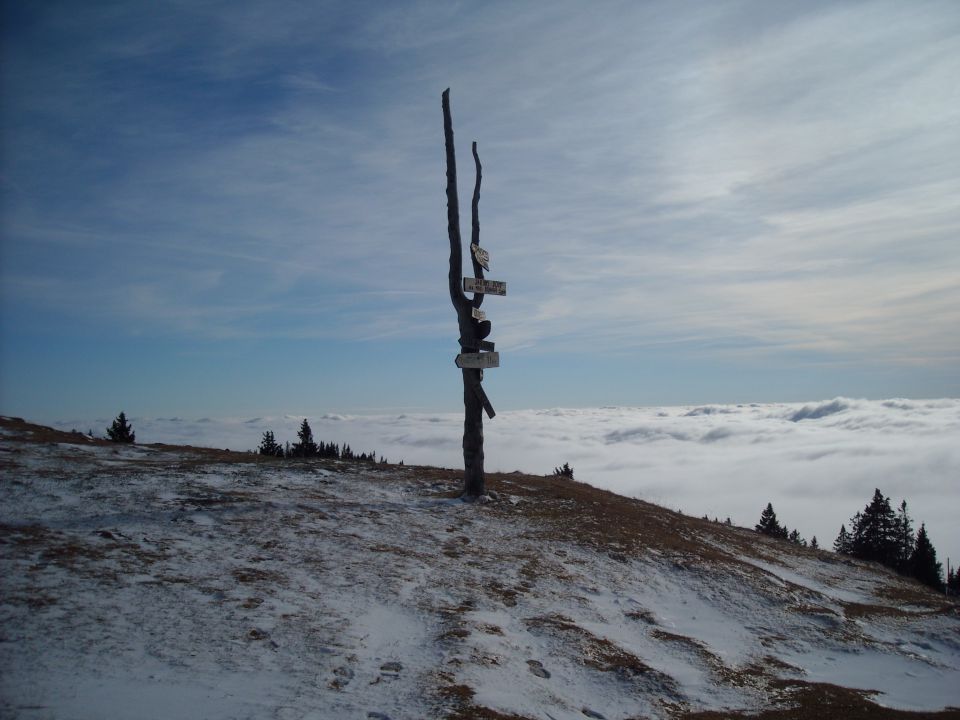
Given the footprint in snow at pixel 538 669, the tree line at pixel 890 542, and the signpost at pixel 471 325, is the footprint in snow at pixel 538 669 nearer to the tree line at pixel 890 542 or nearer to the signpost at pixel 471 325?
the signpost at pixel 471 325

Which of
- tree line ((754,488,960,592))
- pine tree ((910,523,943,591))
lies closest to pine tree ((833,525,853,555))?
tree line ((754,488,960,592))

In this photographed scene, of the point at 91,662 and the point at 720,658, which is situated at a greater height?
the point at 91,662

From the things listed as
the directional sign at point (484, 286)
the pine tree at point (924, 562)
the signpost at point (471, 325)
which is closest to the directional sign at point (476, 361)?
the signpost at point (471, 325)

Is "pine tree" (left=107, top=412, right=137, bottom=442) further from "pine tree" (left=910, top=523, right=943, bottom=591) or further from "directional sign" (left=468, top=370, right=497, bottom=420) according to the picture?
"pine tree" (left=910, top=523, right=943, bottom=591)

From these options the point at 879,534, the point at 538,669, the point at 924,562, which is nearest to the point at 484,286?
the point at 538,669

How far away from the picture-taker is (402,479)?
57.1 feet

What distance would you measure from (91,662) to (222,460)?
12.4 m

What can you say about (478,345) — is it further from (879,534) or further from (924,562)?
(924,562)

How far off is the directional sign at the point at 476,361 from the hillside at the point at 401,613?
3.77 metres

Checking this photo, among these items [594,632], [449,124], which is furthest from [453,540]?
[449,124]

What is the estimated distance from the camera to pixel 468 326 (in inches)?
641

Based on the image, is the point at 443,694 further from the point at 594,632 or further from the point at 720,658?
the point at 720,658

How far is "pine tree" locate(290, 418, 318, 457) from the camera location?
2120 inches

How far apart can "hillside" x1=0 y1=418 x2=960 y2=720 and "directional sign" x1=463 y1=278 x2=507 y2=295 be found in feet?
19.6
